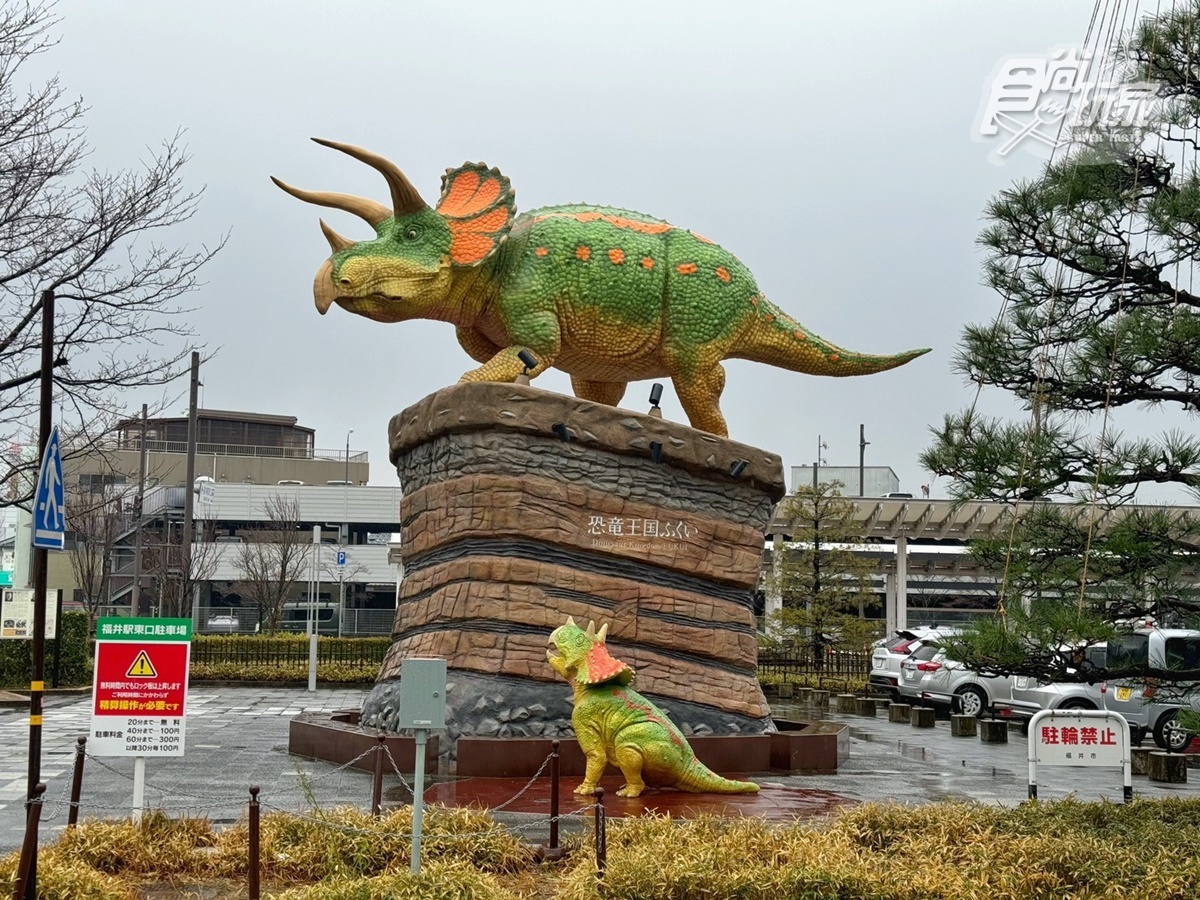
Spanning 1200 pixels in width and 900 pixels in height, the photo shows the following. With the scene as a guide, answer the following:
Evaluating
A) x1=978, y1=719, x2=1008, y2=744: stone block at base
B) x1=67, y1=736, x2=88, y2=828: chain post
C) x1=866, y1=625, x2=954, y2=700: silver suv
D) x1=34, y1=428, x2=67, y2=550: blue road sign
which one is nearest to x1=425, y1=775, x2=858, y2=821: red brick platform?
x1=67, y1=736, x2=88, y2=828: chain post

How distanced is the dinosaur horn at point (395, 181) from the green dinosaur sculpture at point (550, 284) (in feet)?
0.04

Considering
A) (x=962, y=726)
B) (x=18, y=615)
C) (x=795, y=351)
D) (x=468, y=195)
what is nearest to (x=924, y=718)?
(x=962, y=726)

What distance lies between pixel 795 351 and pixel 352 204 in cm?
506

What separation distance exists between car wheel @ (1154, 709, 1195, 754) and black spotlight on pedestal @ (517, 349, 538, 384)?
946 centimetres

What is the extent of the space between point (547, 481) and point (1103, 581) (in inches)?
228

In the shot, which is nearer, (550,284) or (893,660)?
(550,284)

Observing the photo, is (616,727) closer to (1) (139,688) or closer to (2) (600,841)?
(2) (600,841)

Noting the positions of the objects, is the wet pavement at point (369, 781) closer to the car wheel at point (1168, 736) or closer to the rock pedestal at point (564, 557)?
the rock pedestal at point (564, 557)

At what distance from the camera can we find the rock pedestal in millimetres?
11625

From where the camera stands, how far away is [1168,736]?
1605 cm

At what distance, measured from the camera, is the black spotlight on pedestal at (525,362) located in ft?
40.4

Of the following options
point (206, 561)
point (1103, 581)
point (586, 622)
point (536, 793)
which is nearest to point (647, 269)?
point (586, 622)

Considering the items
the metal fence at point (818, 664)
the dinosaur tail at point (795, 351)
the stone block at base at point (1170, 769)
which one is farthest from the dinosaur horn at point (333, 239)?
the metal fence at point (818, 664)

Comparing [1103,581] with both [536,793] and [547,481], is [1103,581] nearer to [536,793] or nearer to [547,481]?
[536,793]
